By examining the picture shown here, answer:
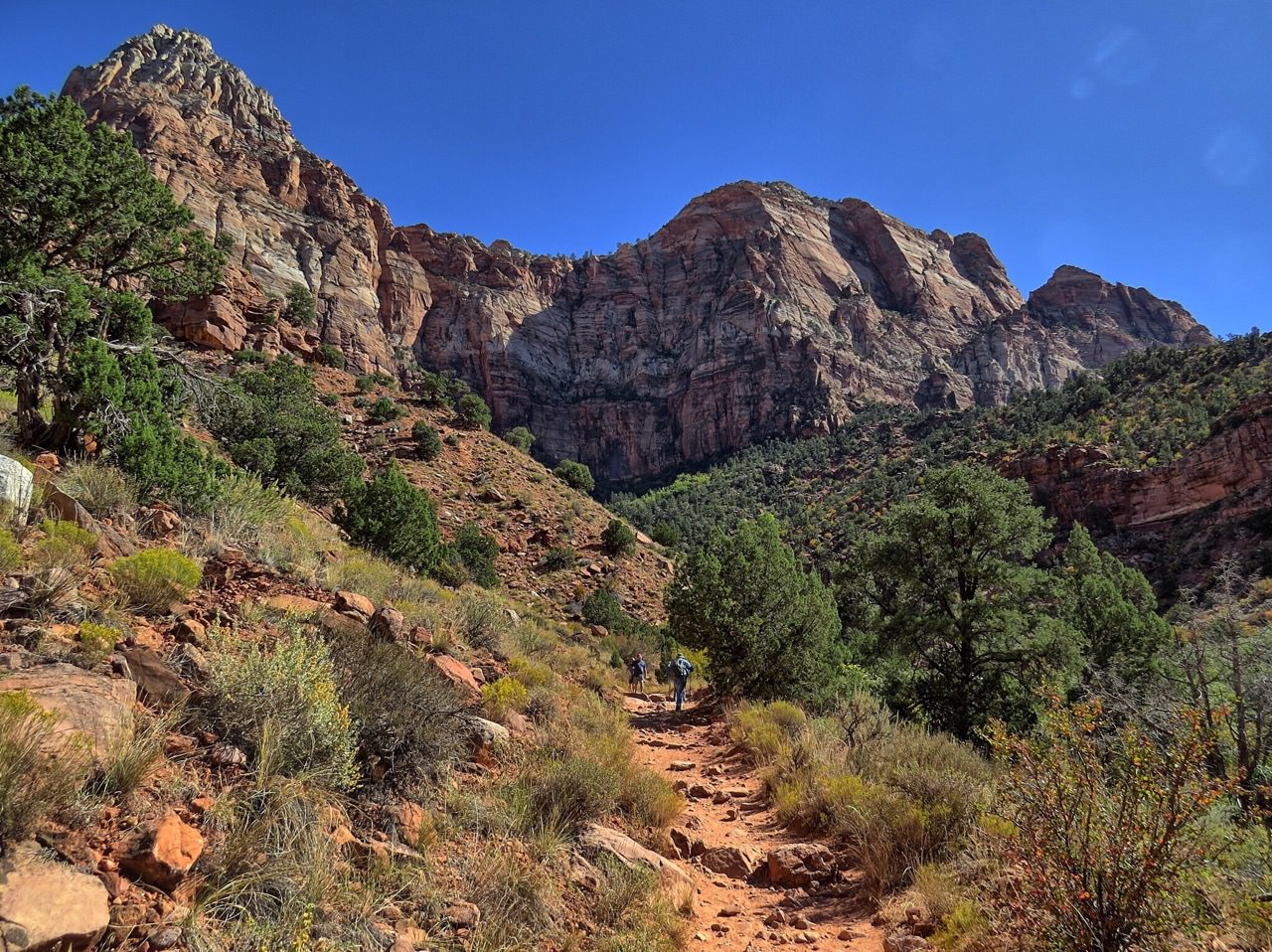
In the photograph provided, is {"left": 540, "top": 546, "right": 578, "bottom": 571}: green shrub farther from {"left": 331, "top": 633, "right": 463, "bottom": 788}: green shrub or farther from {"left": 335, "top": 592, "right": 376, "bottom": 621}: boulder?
{"left": 331, "top": 633, "right": 463, "bottom": 788}: green shrub

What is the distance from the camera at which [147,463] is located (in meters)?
7.08

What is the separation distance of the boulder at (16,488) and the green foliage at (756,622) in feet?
34.8

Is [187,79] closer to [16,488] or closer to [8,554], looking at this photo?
[16,488]

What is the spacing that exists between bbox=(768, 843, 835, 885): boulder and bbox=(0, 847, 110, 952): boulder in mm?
4544

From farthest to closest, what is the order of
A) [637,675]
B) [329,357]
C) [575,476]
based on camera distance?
[575,476], [329,357], [637,675]

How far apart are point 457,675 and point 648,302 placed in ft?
381

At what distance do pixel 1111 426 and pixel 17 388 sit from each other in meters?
61.8

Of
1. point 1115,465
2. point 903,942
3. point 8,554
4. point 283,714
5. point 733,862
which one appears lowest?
point 733,862

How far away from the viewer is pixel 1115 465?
1756 inches

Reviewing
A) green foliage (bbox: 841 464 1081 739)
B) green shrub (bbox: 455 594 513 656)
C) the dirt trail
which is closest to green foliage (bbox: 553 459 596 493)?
green foliage (bbox: 841 464 1081 739)

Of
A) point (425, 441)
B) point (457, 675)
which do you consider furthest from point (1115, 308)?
point (457, 675)

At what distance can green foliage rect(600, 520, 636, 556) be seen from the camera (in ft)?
105

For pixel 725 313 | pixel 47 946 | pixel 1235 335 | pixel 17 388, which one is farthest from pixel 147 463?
pixel 725 313

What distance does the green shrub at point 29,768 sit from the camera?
2.25m
